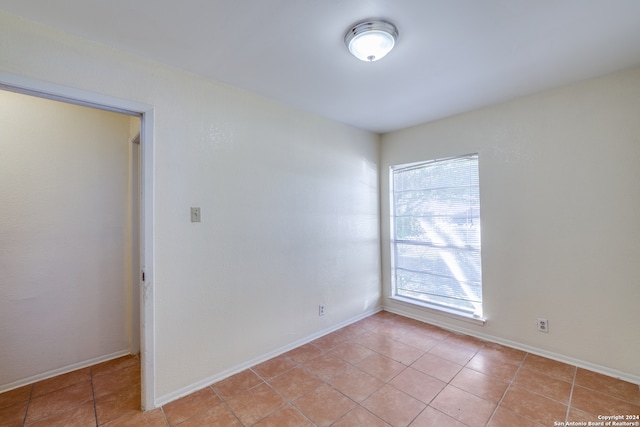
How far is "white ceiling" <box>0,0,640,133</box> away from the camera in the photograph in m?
1.45

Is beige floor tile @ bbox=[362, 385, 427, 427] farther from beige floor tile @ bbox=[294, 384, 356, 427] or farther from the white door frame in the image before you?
the white door frame

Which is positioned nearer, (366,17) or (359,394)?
(366,17)

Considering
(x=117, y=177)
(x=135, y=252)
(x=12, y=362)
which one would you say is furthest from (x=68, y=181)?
(x=12, y=362)

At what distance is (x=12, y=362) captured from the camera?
6.93 ft

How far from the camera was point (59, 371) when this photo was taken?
231cm

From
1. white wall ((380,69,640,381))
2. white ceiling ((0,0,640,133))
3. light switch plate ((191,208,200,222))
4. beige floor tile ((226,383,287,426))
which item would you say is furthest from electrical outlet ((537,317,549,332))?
light switch plate ((191,208,200,222))

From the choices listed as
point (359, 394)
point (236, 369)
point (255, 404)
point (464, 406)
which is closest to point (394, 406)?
point (359, 394)

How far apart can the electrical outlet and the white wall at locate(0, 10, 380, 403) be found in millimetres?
1872

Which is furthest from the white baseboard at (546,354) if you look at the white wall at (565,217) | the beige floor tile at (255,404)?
the beige floor tile at (255,404)

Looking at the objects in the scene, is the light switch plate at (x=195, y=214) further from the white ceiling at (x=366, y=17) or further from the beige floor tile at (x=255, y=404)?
the beige floor tile at (x=255, y=404)

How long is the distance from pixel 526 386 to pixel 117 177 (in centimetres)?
393

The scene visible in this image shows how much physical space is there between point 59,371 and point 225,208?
77.9 inches

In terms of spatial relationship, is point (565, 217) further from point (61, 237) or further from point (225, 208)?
point (61, 237)

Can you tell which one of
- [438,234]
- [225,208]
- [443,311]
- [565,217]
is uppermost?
[225,208]
